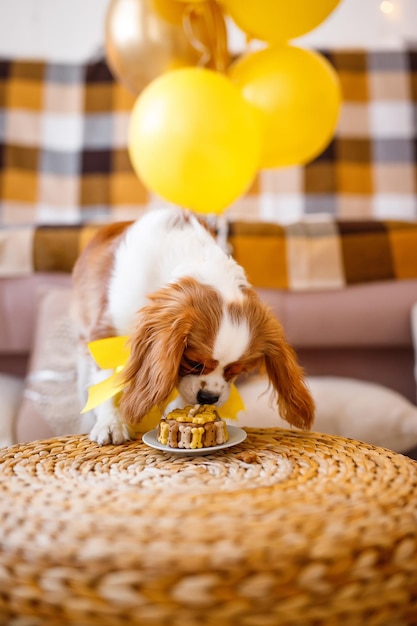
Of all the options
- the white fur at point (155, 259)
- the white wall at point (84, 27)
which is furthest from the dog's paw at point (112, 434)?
the white wall at point (84, 27)

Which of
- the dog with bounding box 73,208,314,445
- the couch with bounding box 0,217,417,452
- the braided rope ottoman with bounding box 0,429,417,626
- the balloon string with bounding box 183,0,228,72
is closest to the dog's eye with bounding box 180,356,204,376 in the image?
the dog with bounding box 73,208,314,445

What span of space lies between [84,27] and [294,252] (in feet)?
5.15

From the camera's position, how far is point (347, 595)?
694mm

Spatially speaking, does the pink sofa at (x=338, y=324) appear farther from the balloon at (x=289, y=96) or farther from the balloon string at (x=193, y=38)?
the balloon string at (x=193, y=38)

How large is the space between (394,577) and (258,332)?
1.74 feet

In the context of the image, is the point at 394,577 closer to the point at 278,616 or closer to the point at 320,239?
the point at 278,616

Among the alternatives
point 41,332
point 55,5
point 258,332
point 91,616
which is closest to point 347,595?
point 91,616

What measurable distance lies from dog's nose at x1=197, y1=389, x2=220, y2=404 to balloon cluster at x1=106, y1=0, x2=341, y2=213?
760 millimetres

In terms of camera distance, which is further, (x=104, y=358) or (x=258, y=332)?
(x=104, y=358)

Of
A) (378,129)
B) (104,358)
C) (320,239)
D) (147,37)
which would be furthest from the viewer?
(378,129)

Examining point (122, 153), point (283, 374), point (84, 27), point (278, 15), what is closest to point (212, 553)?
point (283, 374)

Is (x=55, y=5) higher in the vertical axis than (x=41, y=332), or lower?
higher

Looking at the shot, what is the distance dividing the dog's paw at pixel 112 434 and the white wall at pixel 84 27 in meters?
2.12

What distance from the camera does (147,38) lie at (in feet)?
6.22
